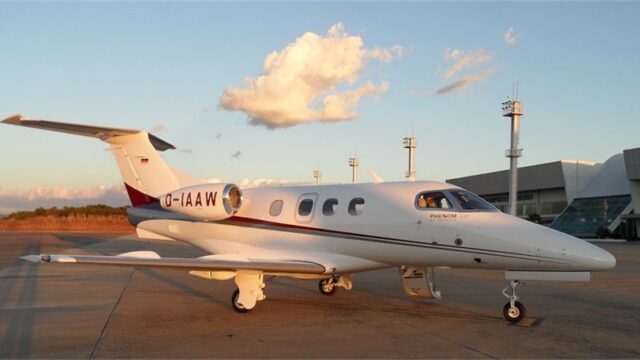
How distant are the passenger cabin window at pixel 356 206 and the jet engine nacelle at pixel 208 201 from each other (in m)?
2.69

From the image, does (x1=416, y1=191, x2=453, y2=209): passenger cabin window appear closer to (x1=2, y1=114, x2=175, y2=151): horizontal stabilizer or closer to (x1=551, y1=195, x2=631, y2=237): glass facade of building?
(x1=2, y1=114, x2=175, y2=151): horizontal stabilizer

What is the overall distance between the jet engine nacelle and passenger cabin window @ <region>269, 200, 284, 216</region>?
0.76 meters

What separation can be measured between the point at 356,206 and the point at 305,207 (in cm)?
123

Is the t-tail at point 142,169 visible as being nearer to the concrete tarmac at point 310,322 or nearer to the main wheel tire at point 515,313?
the concrete tarmac at point 310,322

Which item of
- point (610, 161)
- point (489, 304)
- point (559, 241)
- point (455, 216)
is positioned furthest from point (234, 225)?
point (610, 161)

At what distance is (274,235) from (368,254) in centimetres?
224

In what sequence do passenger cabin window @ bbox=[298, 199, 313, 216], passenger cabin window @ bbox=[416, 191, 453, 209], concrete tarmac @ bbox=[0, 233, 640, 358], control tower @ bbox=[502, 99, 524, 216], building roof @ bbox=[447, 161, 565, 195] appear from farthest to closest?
building roof @ bbox=[447, 161, 565, 195]
control tower @ bbox=[502, 99, 524, 216]
passenger cabin window @ bbox=[298, 199, 313, 216]
passenger cabin window @ bbox=[416, 191, 453, 209]
concrete tarmac @ bbox=[0, 233, 640, 358]

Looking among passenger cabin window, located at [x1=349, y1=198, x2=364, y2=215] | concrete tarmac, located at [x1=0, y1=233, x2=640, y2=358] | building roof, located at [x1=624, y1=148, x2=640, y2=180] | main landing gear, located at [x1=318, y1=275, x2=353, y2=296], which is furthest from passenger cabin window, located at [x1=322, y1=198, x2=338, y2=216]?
building roof, located at [x1=624, y1=148, x2=640, y2=180]

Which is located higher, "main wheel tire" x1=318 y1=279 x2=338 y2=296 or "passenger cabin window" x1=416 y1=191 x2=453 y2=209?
"passenger cabin window" x1=416 y1=191 x2=453 y2=209

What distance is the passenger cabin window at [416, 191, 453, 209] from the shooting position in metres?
10.7

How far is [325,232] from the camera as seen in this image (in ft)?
38.3

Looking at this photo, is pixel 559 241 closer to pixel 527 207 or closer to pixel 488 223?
pixel 488 223

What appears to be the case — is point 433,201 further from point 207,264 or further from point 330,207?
point 207,264

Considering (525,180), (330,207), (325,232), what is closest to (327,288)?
(325,232)
